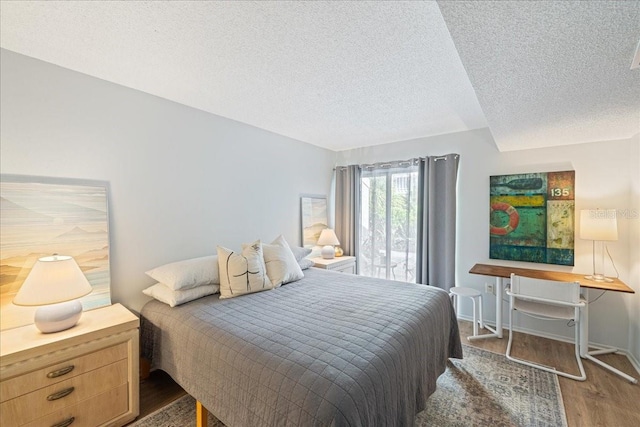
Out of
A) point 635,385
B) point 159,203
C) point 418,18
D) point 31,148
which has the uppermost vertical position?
point 418,18

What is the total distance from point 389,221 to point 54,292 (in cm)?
367

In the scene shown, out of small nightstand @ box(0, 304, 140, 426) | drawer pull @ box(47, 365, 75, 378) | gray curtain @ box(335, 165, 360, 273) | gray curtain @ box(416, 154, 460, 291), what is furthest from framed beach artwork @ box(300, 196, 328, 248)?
drawer pull @ box(47, 365, 75, 378)

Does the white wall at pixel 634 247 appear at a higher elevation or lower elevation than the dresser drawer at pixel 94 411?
higher

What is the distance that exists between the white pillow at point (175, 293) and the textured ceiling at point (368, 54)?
5.54 ft

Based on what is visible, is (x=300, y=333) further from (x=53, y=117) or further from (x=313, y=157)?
(x=313, y=157)

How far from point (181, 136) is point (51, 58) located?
968 millimetres

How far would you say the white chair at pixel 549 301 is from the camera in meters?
2.29

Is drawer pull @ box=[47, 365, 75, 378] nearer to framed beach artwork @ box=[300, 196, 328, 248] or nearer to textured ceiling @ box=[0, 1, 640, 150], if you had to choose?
textured ceiling @ box=[0, 1, 640, 150]

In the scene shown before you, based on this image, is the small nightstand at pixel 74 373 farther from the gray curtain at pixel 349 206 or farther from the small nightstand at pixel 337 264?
the gray curtain at pixel 349 206

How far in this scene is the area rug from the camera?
5.91 feet

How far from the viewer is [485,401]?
198 centimetres

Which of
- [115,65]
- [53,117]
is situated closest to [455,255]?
[115,65]

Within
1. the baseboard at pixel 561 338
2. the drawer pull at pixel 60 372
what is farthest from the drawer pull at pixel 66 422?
the baseboard at pixel 561 338

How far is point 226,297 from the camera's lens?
7.26ft
